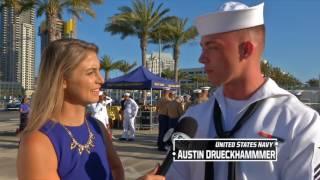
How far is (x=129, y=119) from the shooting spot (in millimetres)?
16953

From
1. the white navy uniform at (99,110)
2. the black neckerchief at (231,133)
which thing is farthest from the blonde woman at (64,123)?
the white navy uniform at (99,110)

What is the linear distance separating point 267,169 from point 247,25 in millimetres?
577

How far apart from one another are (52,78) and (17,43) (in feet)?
103

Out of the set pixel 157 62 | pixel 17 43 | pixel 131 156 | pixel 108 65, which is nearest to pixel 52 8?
pixel 131 156

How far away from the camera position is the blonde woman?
2.36m

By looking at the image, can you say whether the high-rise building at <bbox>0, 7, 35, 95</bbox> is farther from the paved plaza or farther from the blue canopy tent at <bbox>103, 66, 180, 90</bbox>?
the blue canopy tent at <bbox>103, 66, 180, 90</bbox>

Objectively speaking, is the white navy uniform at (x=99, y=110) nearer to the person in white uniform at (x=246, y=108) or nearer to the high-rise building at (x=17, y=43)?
the high-rise building at (x=17, y=43)

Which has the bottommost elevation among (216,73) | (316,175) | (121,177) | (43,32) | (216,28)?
(121,177)

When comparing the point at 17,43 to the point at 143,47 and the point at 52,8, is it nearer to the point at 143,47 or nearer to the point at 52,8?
the point at 143,47

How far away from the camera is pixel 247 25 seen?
2.01 m

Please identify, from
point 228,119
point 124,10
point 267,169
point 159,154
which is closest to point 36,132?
point 228,119

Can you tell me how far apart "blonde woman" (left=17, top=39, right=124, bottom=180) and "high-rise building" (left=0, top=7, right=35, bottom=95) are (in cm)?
1357

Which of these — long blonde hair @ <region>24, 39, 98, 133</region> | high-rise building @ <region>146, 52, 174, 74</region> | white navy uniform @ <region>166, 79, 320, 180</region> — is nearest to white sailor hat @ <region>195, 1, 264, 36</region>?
white navy uniform @ <region>166, 79, 320, 180</region>

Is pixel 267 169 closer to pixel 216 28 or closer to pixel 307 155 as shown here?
pixel 307 155
